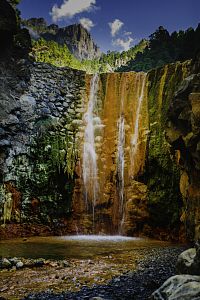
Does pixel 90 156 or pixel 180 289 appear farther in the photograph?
pixel 90 156

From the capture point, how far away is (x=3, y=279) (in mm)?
7207

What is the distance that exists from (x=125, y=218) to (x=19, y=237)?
183 inches

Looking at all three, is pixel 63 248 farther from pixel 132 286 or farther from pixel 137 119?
pixel 137 119

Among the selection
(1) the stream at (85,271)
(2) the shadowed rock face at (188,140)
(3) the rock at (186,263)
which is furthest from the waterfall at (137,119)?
(3) the rock at (186,263)

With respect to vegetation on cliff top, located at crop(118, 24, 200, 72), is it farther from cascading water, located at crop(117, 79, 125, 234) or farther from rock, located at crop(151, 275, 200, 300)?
rock, located at crop(151, 275, 200, 300)

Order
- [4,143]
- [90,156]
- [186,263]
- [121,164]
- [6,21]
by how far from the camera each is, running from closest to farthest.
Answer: [186,263] < [4,143] < [121,164] < [90,156] < [6,21]

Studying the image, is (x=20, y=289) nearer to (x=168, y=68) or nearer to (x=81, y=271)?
(x=81, y=271)

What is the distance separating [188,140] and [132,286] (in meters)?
4.67

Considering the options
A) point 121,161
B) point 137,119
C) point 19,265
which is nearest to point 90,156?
point 121,161

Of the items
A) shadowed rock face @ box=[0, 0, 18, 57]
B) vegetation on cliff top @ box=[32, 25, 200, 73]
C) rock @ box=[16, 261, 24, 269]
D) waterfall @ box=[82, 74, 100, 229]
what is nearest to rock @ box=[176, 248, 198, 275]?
rock @ box=[16, 261, 24, 269]

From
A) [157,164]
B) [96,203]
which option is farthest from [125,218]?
[157,164]

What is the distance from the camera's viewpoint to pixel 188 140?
9773 millimetres

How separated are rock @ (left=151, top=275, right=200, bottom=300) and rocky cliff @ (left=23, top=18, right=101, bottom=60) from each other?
343ft

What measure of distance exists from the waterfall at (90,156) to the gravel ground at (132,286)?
23.2 ft
